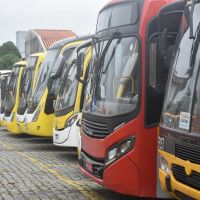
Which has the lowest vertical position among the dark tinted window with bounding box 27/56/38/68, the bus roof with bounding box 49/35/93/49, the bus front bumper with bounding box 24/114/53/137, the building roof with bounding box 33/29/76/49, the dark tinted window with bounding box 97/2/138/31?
the bus front bumper with bounding box 24/114/53/137

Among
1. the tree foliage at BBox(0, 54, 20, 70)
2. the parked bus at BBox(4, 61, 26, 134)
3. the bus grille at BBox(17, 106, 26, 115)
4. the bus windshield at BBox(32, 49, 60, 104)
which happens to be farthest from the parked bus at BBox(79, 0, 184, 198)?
the tree foliage at BBox(0, 54, 20, 70)

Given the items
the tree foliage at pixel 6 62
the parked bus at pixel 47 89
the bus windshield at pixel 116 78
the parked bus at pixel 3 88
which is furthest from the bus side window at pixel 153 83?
the tree foliage at pixel 6 62

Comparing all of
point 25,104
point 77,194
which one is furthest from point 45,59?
point 77,194

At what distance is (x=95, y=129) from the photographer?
312 inches

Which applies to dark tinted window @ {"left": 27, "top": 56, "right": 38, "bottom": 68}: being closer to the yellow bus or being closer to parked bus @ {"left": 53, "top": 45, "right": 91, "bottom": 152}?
the yellow bus

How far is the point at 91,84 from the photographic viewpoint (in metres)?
8.48

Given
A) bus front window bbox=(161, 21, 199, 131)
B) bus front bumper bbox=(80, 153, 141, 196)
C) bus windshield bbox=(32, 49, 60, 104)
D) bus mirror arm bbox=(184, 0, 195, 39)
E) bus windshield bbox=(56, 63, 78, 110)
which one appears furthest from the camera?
bus windshield bbox=(32, 49, 60, 104)

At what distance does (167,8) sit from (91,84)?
7.02 ft

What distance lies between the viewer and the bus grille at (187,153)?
18.1 ft

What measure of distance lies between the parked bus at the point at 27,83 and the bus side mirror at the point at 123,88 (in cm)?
1079

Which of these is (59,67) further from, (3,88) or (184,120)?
(3,88)

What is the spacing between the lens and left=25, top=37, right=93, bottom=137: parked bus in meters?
15.4

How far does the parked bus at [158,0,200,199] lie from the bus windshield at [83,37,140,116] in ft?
3.35

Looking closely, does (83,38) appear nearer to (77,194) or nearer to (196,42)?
(77,194)
